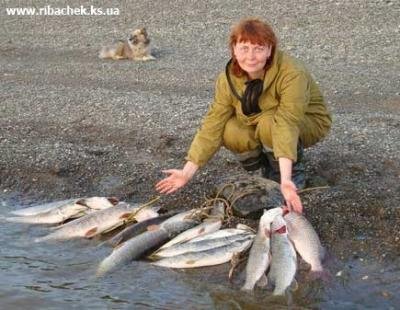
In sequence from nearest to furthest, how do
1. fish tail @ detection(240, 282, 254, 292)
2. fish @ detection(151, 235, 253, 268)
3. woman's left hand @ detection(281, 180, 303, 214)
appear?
fish tail @ detection(240, 282, 254, 292)
woman's left hand @ detection(281, 180, 303, 214)
fish @ detection(151, 235, 253, 268)

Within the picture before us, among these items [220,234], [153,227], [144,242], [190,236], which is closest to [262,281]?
[220,234]

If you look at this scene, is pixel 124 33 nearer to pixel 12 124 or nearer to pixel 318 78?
pixel 318 78

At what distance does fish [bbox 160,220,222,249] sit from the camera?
19.3 feet

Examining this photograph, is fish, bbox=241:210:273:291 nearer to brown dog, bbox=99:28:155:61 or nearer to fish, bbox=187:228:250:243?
fish, bbox=187:228:250:243

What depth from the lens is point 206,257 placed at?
566 cm

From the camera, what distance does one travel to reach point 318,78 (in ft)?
41.2

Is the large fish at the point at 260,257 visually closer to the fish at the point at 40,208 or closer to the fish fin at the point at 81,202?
the fish fin at the point at 81,202

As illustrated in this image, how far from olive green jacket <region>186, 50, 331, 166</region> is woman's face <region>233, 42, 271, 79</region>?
187 mm

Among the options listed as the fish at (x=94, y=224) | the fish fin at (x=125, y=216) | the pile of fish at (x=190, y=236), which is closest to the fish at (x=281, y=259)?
the pile of fish at (x=190, y=236)

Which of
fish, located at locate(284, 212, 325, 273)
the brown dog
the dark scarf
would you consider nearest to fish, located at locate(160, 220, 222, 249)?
fish, located at locate(284, 212, 325, 273)

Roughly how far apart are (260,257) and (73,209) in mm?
2051

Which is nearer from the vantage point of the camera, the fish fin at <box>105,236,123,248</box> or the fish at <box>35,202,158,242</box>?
the fish fin at <box>105,236,123,248</box>

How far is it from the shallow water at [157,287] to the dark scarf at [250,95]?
51.2 inches

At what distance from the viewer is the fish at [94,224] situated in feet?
21.0
